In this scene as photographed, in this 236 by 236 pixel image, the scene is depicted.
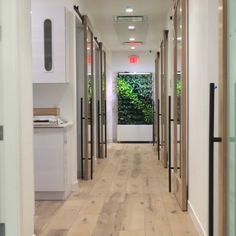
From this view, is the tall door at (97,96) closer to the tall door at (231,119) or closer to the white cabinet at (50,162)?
the white cabinet at (50,162)

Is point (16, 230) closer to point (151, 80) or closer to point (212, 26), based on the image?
point (212, 26)

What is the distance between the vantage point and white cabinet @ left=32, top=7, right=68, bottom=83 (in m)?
5.34

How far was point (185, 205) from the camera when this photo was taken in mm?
4594

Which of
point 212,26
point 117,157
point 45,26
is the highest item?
point 45,26

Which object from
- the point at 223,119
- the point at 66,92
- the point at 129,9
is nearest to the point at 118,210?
the point at 66,92

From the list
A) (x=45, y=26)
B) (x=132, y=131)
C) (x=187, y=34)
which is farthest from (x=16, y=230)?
(x=132, y=131)

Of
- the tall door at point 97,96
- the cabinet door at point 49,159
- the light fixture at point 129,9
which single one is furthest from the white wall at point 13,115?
the tall door at point 97,96

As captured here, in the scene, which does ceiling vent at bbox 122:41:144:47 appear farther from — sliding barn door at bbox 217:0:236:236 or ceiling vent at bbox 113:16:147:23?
sliding barn door at bbox 217:0:236:236

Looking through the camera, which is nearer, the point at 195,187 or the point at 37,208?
the point at 195,187

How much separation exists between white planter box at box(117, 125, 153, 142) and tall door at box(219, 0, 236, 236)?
10.3 meters

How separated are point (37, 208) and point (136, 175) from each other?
259cm

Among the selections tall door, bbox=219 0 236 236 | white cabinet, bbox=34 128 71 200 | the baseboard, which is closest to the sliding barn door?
tall door, bbox=219 0 236 236

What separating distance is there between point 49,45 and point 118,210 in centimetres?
233

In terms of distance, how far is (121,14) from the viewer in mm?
8055
